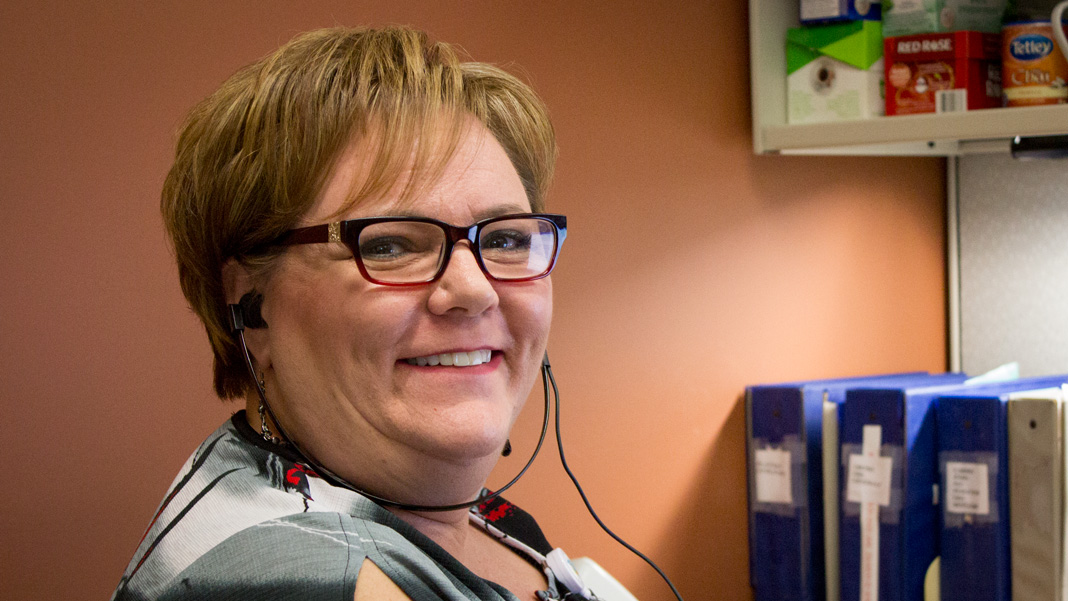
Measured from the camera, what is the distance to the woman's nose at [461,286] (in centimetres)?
82

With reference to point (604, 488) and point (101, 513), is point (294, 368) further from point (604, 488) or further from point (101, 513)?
point (604, 488)

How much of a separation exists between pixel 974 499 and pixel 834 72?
0.76m

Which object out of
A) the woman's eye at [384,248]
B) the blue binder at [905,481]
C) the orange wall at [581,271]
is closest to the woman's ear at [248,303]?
the woman's eye at [384,248]

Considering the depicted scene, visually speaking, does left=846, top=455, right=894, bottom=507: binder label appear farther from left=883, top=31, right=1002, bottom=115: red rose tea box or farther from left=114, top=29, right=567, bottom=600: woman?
left=114, top=29, right=567, bottom=600: woman

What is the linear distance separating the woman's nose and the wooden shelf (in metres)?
0.98

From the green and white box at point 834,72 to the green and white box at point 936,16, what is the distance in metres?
0.04

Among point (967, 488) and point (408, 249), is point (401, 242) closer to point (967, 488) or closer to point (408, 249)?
point (408, 249)

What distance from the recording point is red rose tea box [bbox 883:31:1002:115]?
5.09 ft

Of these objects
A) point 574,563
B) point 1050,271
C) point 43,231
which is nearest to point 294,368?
point 43,231

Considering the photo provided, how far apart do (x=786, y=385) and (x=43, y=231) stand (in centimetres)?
124

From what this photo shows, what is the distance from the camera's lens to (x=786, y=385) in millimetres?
1741

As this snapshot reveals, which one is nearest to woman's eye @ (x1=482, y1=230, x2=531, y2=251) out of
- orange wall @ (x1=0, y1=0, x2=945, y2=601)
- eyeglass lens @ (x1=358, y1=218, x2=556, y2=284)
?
eyeglass lens @ (x1=358, y1=218, x2=556, y2=284)

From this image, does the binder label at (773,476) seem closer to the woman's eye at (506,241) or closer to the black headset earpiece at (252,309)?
the woman's eye at (506,241)

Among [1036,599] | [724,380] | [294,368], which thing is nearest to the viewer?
[294,368]
